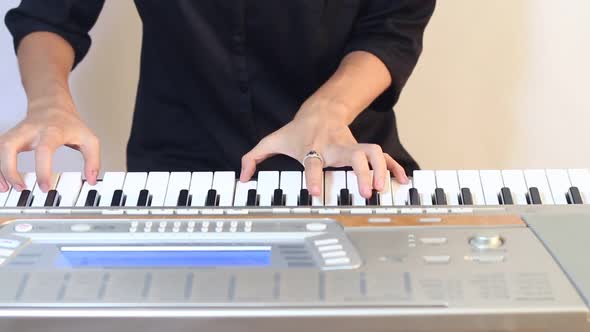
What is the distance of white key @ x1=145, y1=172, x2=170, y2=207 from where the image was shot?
66cm

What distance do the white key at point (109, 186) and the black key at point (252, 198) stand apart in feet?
0.35

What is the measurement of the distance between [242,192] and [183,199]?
6cm

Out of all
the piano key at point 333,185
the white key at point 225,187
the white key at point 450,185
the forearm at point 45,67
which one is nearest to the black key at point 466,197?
the white key at point 450,185

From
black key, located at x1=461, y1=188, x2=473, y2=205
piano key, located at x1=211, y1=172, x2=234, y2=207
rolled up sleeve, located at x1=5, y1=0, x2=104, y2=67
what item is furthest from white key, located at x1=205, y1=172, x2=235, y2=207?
rolled up sleeve, located at x1=5, y1=0, x2=104, y2=67

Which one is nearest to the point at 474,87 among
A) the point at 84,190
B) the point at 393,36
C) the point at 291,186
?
the point at 393,36

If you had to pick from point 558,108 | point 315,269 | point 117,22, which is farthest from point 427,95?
point 315,269

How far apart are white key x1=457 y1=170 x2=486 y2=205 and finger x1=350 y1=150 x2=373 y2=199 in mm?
90

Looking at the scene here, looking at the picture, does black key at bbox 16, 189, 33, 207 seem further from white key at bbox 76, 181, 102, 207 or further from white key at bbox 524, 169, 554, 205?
white key at bbox 524, 169, 554, 205

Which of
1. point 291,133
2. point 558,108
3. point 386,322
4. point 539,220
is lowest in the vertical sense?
point 386,322

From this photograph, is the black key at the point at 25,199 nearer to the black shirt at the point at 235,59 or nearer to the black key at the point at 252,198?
the black key at the point at 252,198

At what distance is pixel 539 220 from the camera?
608 mm

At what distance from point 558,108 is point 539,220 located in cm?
80

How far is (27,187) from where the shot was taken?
68 cm

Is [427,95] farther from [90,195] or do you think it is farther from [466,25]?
[90,195]
